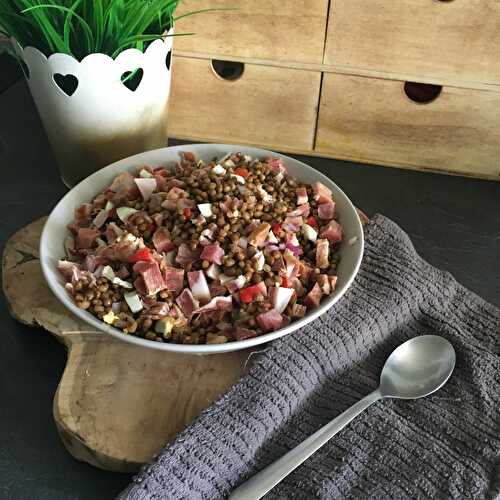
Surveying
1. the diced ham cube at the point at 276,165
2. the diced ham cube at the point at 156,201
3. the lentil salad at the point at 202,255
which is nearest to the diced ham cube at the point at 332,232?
the lentil salad at the point at 202,255

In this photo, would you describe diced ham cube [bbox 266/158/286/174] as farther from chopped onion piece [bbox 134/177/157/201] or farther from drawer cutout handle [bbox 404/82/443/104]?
drawer cutout handle [bbox 404/82/443/104]

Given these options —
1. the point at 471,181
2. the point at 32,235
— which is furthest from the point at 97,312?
the point at 471,181

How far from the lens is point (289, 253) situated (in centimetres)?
76

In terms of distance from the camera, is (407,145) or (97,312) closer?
(97,312)

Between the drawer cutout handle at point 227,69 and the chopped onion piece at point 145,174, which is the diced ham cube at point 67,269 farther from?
the drawer cutout handle at point 227,69

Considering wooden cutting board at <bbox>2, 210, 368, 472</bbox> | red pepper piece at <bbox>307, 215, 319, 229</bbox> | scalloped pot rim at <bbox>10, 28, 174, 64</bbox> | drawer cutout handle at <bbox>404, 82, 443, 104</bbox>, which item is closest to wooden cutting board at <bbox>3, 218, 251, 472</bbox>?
wooden cutting board at <bbox>2, 210, 368, 472</bbox>

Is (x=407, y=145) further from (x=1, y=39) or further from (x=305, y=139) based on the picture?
(x=1, y=39)

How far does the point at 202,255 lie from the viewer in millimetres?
736

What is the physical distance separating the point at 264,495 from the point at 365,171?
2.11ft

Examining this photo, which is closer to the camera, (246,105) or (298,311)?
(298,311)

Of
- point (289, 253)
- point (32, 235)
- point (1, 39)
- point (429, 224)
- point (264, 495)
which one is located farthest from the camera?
point (1, 39)

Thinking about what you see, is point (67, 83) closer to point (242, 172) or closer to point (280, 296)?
point (242, 172)

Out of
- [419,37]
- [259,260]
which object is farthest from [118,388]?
[419,37]

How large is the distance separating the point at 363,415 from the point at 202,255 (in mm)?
266
